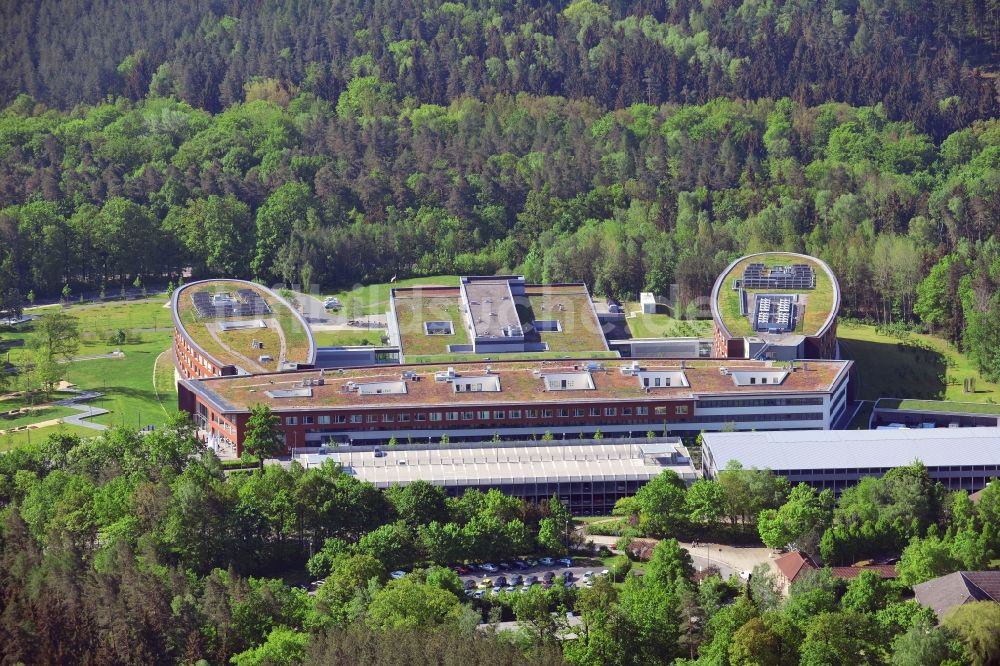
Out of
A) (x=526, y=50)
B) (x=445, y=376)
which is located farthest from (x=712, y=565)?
(x=526, y=50)

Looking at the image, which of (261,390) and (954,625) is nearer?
(954,625)

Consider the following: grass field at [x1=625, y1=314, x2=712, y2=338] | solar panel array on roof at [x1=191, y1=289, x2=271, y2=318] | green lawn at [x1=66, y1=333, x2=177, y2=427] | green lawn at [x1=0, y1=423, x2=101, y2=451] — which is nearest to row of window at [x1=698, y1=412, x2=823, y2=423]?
grass field at [x1=625, y1=314, x2=712, y2=338]

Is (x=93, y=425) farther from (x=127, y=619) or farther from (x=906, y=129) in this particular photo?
(x=906, y=129)

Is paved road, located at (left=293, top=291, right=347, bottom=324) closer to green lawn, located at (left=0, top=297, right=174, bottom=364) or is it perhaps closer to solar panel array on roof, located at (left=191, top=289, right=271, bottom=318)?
solar panel array on roof, located at (left=191, top=289, right=271, bottom=318)

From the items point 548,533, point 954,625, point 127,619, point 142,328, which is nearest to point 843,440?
point 548,533

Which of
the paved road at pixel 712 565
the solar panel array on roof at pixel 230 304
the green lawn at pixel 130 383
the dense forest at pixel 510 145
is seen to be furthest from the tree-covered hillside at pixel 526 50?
the paved road at pixel 712 565
